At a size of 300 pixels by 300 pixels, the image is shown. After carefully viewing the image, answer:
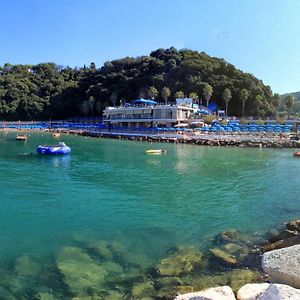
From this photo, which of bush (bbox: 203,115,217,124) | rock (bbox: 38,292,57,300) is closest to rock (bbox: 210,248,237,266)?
rock (bbox: 38,292,57,300)

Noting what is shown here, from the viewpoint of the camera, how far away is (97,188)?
90.4ft

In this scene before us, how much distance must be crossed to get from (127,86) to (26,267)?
114 m

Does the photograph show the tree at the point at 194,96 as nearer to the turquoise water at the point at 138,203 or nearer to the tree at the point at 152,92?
the tree at the point at 152,92

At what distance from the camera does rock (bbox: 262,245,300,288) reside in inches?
412

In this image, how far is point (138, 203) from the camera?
75.6 ft

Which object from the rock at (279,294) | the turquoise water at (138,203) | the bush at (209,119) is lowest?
the turquoise water at (138,203)

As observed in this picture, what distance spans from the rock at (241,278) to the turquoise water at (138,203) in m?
3.20

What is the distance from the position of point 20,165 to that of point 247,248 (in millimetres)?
30603

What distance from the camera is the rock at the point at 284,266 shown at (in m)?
10.5

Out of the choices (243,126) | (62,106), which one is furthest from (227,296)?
(62,106)

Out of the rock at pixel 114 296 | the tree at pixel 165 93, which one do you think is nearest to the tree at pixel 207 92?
the tree at pixel 165 93

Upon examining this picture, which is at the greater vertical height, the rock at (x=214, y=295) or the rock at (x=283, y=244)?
the rock at (x=214, y=295)

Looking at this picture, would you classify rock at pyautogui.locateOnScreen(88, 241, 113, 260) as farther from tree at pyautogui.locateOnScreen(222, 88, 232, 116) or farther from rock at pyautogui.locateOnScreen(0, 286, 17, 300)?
tree at pyautogui.locateOnScreen(222, 88, 232, 116)

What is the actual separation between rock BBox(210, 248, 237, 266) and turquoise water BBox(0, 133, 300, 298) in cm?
156
